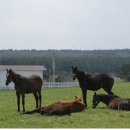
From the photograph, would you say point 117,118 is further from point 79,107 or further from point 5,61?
point 5,61

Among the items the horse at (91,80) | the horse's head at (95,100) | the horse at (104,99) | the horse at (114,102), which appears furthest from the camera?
the horse at (91,80)

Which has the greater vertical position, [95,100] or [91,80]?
[91,80]

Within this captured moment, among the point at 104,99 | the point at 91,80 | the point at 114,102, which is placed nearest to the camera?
the point at 114,102

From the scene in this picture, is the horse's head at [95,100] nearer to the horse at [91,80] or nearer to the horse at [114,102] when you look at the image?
the horse at [114,102]

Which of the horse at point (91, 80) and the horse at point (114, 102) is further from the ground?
the horse at point (91, 80)

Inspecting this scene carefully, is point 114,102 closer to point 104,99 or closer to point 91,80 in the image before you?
point 104,99

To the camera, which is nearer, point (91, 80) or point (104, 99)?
point (104, 99)

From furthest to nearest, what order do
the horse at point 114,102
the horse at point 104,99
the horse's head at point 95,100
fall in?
the horse's head at point 95,100
the horse at point 104,99
the horse at point 114,102

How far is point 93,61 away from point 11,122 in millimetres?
136234

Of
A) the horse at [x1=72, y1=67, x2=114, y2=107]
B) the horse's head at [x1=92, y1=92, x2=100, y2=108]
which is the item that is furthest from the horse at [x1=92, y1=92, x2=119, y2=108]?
the horse at [x1=72, y1=67, x2=114, y2=107]

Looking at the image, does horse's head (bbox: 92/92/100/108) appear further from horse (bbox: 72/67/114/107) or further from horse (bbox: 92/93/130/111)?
horse (bbox: 72/67/114/107)

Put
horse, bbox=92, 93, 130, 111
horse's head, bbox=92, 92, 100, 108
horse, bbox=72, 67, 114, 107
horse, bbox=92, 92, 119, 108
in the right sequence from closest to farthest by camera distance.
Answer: horse, bbox=92, 93, 130, 111 < horse, bbox=92, 92, 119, 108 < horse's head, bbox=92, 92, 100, 108 < horse, bbox=72, 67, 114, 107

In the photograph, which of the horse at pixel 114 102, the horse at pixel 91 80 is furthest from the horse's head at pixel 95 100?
the horse at pixel 91 80

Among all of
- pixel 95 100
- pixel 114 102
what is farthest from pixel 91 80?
pixel 114 102
